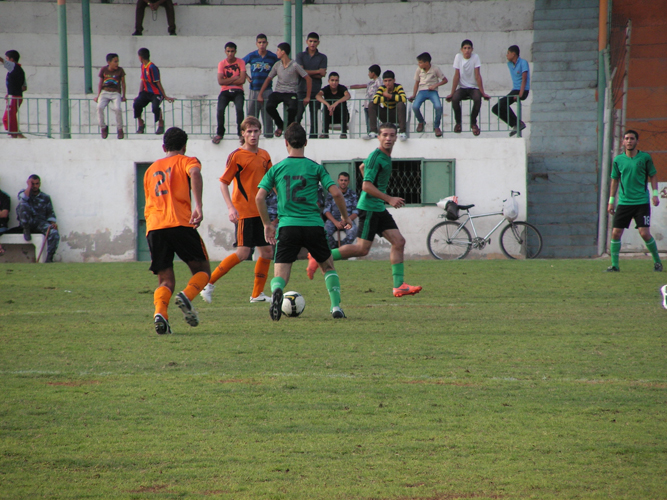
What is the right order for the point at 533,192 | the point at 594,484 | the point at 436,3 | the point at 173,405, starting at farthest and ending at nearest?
the point at 436,3 → the point at 533,192 → the point at 173,405 → the point at 594,484

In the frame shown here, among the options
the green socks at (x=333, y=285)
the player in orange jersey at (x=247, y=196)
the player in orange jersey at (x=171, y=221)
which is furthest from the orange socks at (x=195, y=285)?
the player in orange jersey at (x=247, y=196)

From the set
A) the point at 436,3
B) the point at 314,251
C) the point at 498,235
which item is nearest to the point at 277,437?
the point at 314,251

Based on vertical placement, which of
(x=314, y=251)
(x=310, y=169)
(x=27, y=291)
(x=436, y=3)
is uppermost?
(x=436, y=3)

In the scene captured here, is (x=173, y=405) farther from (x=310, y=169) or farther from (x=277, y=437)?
(x=310, y=169)

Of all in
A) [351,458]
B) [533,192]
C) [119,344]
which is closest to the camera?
[351,458]

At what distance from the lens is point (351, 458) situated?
3332mm

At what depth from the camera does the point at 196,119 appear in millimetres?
20797

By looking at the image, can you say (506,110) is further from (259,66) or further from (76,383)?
(76,383)

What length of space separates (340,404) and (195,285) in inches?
105

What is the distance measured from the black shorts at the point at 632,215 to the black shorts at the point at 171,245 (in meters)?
7.67

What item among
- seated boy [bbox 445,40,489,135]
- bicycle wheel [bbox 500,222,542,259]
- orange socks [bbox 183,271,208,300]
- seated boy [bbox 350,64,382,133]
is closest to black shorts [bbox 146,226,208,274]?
orange socks [bbox 183,271,208,300]

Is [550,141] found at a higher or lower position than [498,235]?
higher

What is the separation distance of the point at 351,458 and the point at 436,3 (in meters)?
21.7

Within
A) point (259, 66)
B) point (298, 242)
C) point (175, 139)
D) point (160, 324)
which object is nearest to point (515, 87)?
point (259, 66)
